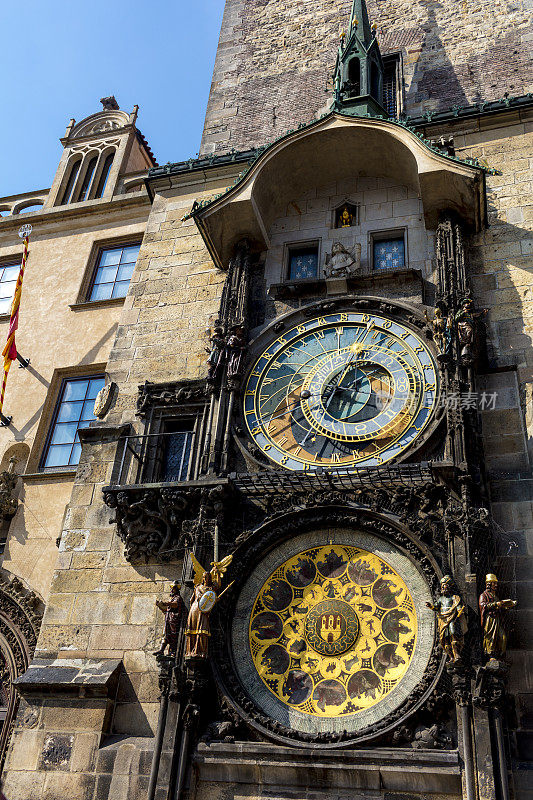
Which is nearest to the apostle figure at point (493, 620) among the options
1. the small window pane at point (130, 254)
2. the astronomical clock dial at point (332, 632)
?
the astronomical clock dial at point (332, 632)

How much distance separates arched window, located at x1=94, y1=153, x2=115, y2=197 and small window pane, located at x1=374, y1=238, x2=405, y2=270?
21.8 feet

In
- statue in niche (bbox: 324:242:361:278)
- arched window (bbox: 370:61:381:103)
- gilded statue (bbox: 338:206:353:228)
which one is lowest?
statue in niche (bbox: 324:242:361:278)

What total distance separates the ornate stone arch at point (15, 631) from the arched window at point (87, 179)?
8037 mm

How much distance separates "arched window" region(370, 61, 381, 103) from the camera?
1373 centimetres

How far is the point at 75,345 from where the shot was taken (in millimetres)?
13523

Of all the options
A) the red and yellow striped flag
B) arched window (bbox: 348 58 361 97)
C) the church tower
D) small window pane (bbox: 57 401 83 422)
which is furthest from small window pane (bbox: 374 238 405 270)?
the red and yellow striped flag

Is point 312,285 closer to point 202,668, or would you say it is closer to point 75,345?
point 75,345

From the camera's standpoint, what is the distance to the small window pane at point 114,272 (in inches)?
559

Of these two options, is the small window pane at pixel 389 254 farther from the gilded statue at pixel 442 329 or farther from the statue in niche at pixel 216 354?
the statue in niche at pixel 216 354

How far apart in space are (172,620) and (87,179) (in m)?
10.7

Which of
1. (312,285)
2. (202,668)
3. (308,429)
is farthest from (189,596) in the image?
(312,285)

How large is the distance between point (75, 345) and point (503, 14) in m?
10.2

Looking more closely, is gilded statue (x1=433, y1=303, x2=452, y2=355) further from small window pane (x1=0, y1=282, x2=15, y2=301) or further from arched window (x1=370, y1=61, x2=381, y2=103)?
small window pane (x1=0, y1=282, x2=15, y2=301)

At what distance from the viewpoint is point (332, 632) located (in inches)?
336
